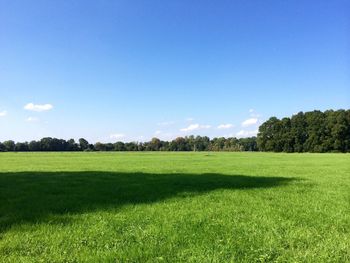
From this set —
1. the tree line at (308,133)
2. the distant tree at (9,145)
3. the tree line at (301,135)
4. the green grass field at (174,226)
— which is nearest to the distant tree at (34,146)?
the tree line at (301,135)

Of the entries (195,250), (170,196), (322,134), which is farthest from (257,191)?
(322,134)

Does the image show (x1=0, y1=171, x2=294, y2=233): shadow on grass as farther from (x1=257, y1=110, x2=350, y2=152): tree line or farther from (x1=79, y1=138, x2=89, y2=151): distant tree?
(x1=79, y1=138, x2=89, y2=151): distant tree

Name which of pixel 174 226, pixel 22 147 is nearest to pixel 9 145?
pixel 22 147

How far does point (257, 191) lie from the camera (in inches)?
733

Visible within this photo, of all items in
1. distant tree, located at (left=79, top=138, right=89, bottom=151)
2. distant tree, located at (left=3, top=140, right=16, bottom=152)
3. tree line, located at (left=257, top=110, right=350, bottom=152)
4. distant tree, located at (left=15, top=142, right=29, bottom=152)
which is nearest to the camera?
tree line, located at (left=257, top=110, right=350, bottom=152)

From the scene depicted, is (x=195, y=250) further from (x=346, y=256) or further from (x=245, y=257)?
(x=346, y=256)

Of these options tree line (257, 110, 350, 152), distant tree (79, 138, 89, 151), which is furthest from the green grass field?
distant tree (79, 138, 89, 151)

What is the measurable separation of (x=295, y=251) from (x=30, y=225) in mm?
6897

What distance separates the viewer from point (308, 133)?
148375mm

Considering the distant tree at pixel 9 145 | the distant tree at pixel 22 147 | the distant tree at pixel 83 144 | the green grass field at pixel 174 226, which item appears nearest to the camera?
the green grass field at pixel 174 226

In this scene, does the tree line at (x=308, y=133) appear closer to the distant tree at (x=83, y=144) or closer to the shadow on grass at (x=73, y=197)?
the distant tree at (x=83, y=144)

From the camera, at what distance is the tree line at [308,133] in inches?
5330

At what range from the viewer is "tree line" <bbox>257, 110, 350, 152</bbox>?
5330 inches

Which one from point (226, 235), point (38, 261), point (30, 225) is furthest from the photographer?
point (30, 225)
